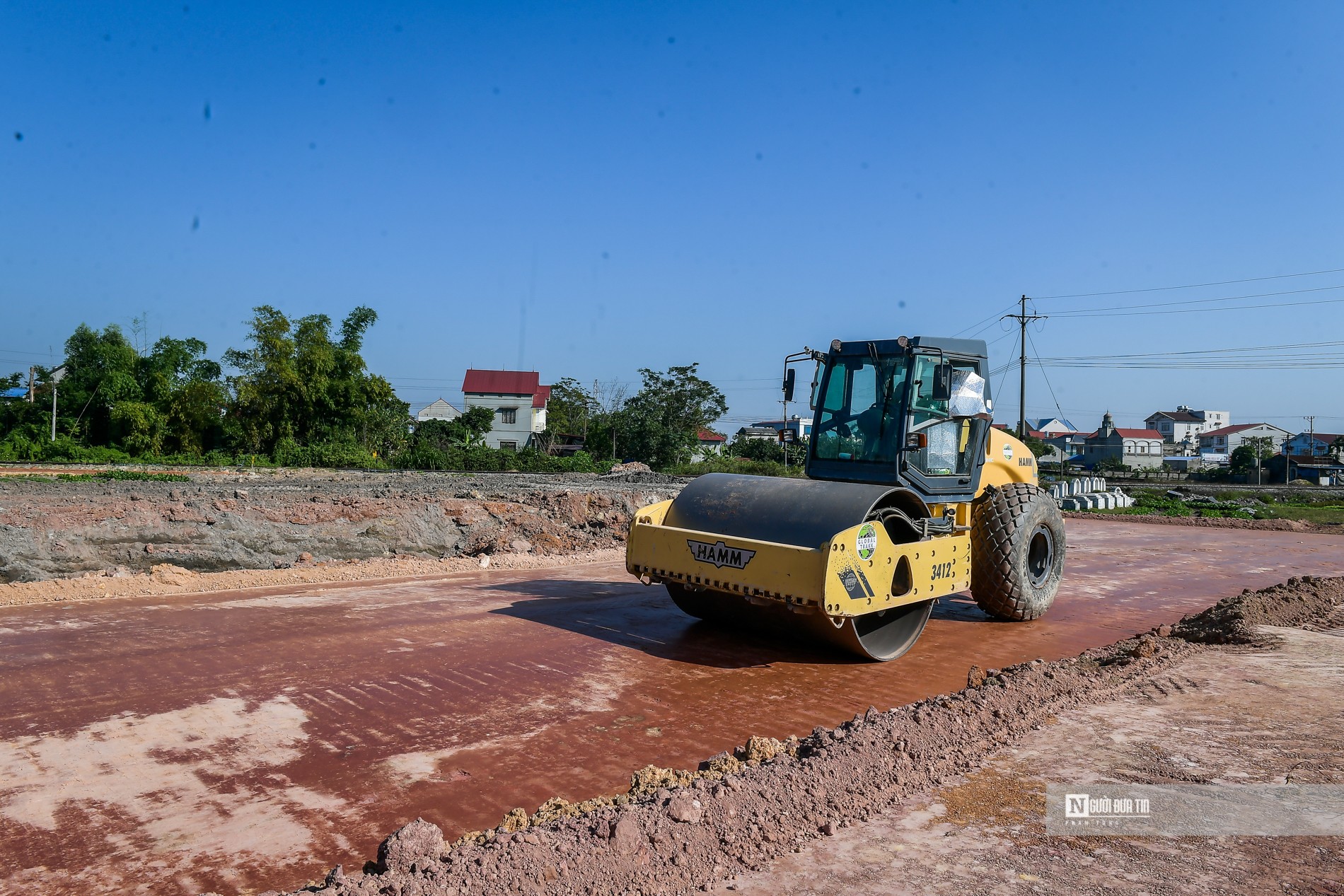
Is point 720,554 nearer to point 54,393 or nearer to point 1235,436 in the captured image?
point 54,393

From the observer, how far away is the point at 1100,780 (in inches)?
182

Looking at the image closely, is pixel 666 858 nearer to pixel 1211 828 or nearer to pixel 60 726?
pixel 1211 828

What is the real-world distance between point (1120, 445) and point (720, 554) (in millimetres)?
100420

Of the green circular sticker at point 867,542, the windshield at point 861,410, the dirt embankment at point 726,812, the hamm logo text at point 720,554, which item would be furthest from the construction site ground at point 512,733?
the windshield at point 861,410

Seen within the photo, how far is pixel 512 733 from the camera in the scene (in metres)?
5.30

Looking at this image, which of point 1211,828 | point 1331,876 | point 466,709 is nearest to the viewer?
point 1331,876

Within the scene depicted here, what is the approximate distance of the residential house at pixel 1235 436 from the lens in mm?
103312

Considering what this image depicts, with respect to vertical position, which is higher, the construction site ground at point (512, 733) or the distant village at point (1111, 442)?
the distant village at point (1111, 442)

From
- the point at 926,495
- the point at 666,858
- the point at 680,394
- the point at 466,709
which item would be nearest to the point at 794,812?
the point at 666,858

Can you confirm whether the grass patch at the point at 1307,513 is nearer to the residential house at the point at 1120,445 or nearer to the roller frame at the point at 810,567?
the roller frame at the point at 810,567

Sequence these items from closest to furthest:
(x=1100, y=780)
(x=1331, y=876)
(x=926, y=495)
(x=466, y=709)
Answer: (x=1331, y=876) → (x=1100, y=780) → (x=466, y=709) → (x=926, y=495)

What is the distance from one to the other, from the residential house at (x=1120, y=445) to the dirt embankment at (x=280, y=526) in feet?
279

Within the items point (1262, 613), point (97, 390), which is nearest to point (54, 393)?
point (97, 390)

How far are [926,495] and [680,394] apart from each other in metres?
40.8
